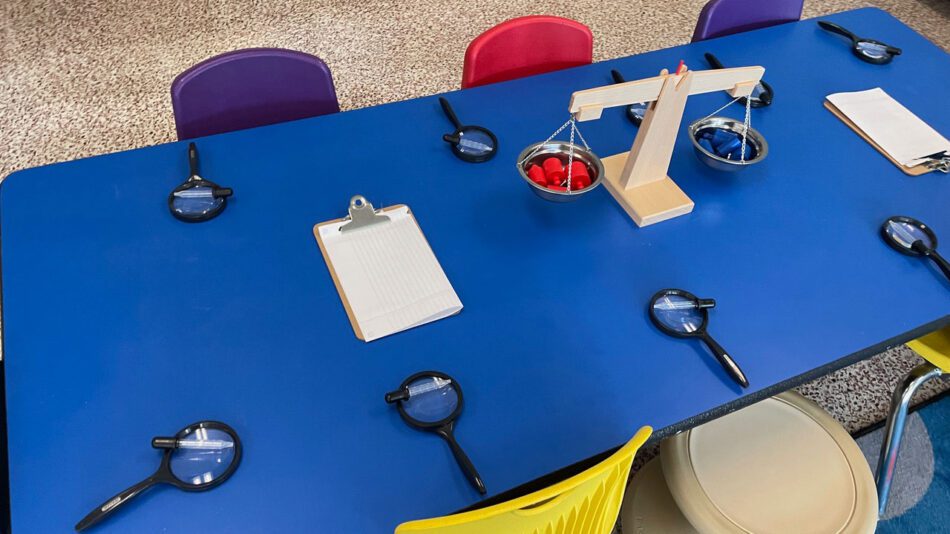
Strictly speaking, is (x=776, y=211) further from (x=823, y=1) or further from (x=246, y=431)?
(x=823, y=1)

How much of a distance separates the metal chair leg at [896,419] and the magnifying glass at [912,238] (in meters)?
0.30

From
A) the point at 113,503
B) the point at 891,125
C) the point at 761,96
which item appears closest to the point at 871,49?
the point at 891,125

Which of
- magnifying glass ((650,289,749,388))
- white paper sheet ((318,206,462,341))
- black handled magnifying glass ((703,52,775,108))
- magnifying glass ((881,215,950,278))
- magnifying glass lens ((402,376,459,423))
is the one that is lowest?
magnifying glass ((881,215,950,278))

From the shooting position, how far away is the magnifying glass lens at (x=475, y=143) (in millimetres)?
1403

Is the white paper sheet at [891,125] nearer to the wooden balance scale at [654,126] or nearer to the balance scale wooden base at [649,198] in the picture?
the wooden balance scale at [654,126]

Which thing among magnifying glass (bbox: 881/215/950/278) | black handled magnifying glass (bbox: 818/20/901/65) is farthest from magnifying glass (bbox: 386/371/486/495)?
black handled magnifying glass (bbox: 818/20/901/65)

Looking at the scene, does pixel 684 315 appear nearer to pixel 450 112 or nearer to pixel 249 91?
pixel 450 112

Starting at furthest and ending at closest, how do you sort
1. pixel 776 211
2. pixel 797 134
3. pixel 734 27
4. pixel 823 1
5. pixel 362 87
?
1. pixel 823 1
2. pixel 362 87
3. pixel 734 27
4. pixel 797 134
5. pixel 776 211

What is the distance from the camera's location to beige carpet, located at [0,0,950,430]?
2527 millimetres

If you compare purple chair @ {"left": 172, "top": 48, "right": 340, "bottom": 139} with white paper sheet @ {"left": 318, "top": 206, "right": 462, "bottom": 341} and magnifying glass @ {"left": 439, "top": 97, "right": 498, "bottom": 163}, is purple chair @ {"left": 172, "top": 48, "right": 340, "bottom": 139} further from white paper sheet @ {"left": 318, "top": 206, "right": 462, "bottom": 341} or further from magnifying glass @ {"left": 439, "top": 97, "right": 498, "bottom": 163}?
white paper sheet @ {"left": 318, "top": 206, "right": 462, "bottom": 341}

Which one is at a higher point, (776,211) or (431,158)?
(431,158)

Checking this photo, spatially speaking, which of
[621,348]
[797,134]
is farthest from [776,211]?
[621,348]

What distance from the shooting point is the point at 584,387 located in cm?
106

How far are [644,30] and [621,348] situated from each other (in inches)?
97.3
